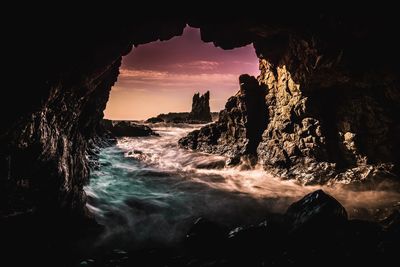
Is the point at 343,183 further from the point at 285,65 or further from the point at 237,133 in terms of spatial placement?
the point at 237,133

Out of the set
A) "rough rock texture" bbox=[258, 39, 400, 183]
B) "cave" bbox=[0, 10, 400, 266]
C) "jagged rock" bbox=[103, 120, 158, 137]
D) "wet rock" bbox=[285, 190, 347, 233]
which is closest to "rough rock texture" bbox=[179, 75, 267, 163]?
"rough rock texture" bbox=[258, 39, 400, 183]

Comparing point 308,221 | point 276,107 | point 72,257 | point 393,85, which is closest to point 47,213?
point 72,257

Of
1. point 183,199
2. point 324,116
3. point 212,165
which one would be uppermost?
point 324,116

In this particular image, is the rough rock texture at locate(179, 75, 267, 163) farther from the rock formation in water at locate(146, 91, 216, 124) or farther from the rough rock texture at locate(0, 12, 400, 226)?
the rock formation in water at locate(146, 91, 216, 124)

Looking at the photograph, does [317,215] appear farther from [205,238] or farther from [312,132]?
[312,132]

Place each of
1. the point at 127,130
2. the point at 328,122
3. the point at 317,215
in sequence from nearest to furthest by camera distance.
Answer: the point at 317,215, the point at 328,122, the point at 127,130

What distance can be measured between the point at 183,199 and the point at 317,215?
5.00 meters

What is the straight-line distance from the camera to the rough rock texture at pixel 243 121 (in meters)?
16.3

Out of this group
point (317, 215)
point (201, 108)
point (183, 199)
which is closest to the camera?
point (317, 215)

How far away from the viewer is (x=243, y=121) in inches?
661

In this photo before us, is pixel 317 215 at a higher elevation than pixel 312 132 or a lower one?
lower

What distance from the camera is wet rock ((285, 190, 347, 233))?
20.5 feet

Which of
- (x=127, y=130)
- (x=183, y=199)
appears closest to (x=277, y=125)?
(x=183, y=199)

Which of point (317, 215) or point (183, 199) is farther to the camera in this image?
point (183, 199)
